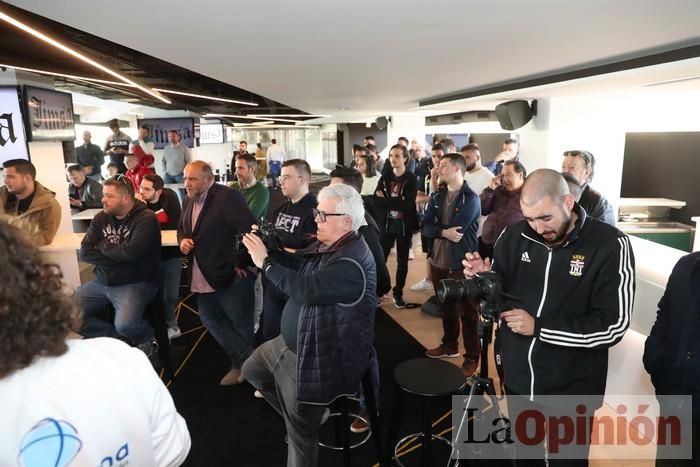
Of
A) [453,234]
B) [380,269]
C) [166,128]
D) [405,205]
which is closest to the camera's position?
[380,269]

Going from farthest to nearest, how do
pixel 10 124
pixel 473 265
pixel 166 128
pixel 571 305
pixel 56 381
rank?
pixel 166 128 < pixel 10 124 < pixel 473 265 < pixel 571 305 < pixel 56 381

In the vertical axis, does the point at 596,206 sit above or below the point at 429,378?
above

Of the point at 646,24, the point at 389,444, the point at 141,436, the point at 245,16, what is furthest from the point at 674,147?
the point at 141,436

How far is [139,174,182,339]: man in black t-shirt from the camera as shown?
13.6ft

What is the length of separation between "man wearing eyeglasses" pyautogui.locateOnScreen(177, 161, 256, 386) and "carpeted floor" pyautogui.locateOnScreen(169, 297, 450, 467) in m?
0.35

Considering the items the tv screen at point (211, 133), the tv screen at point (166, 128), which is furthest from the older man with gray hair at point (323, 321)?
the tv screen at point (211, 133)

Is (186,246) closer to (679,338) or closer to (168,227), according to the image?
(168,227)

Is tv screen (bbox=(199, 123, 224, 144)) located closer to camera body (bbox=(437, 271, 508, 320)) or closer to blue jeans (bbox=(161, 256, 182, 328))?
blue jeans (bbox=(161, 256, 182, 328))

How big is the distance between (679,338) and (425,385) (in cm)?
101

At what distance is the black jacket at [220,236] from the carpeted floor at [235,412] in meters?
0.82

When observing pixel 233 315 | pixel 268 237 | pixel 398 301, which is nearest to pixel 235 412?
pixel 233 315

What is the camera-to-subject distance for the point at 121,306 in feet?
10.5

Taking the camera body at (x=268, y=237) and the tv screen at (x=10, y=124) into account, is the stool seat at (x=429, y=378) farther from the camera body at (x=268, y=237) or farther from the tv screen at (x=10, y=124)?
the tv screen at (x=10, y=124)

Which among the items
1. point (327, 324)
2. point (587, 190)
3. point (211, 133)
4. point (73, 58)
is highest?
point (73, 58)
